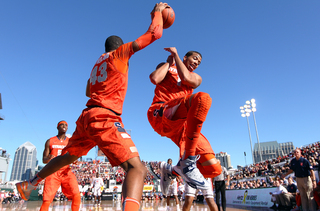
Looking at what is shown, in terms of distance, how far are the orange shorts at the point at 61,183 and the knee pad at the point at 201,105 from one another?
3.38 m

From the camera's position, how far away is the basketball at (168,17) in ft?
10.5

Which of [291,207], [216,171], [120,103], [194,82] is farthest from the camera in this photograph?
[291,207]

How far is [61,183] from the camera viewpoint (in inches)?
178

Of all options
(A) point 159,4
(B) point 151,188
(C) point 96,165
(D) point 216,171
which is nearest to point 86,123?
(A) point 159,4

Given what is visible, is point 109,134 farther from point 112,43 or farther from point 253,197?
point 253,197

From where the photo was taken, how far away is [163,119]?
2740 millimetres

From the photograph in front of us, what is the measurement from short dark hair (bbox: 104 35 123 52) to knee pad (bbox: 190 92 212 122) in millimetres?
1223

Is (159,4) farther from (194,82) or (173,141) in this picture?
(173,141)

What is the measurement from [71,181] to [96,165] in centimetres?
3690

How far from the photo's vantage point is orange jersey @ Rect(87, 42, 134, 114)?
2.31m

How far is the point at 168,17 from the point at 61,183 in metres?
3.77

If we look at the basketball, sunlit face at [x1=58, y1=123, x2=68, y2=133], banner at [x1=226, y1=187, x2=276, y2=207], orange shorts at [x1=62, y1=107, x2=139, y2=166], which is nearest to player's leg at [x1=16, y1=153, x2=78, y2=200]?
orange shorts at [x1=62, y1=107, x2=139, y2=166]

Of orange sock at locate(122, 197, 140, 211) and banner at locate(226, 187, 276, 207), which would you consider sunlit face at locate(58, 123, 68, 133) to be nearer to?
orange sock at locate(122, 197, 140, 211)

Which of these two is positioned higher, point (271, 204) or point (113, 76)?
point (113, 76)
